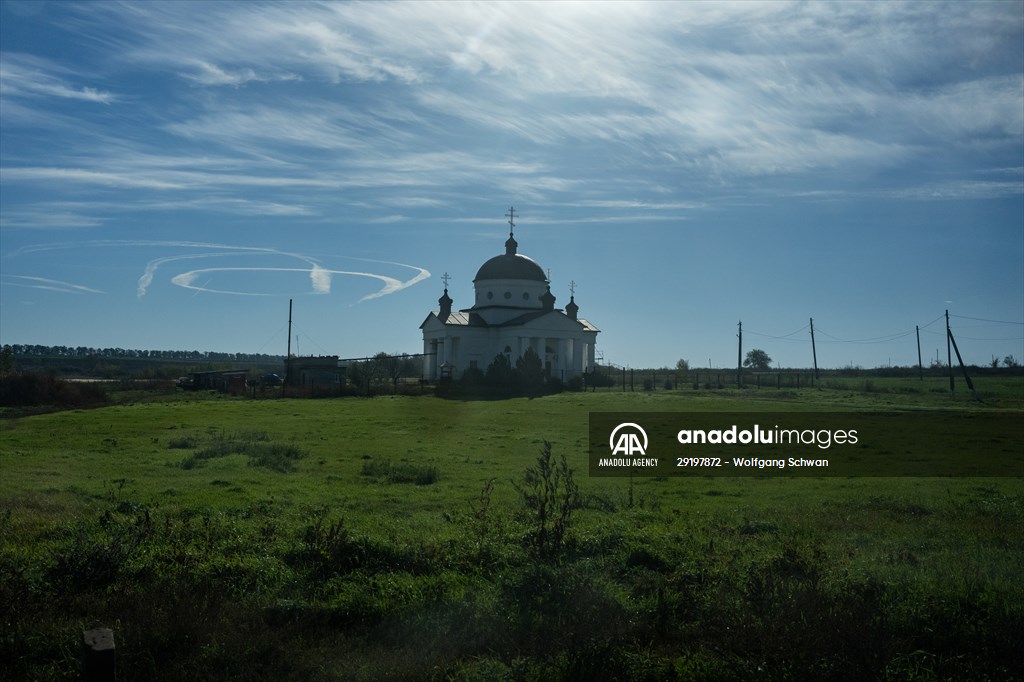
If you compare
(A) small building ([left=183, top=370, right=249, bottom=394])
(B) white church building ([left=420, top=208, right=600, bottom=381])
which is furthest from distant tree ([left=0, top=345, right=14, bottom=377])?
(B) white church building ([left=420, top=208, right=600, bottom=381])

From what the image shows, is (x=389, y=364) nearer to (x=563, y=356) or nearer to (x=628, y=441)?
(x=563, y=356)

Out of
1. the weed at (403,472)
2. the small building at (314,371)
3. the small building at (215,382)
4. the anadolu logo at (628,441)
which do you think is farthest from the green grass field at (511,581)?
the small building at (314,371)

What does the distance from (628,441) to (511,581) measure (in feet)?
45.9

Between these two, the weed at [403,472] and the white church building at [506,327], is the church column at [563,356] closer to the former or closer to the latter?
the white church building at [506,327]

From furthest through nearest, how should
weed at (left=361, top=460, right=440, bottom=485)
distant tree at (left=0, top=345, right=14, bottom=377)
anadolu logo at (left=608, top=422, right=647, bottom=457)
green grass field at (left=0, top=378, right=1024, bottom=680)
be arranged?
distant tree at (left=0, top=345, right=14, bottom=377), anadolu logo at (left=608, top=422, right=647, bottom=457), weed at (left=361, top=460, right=440, bottom=485), green grass field at (left=0, top=378, right=1024, bottom=680)

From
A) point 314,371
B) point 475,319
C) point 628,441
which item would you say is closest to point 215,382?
point 314,371

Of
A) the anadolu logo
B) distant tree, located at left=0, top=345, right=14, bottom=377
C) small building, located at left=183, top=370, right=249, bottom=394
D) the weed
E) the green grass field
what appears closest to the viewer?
the green grass field

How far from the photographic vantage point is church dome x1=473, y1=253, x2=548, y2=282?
68.9 m

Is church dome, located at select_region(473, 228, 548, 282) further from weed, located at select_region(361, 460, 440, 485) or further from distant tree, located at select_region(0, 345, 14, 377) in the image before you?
weed, located at select_region(361, 460, 440, 485)

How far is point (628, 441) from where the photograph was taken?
22625mm

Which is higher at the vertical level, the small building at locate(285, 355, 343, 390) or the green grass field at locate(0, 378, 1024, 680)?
the small building at locate(285, 355, 343, 390)

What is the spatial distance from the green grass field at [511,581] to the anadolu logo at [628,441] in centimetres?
533

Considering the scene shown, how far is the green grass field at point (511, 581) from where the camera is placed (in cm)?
754

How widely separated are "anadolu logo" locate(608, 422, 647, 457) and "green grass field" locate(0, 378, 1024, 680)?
5.33 metres
